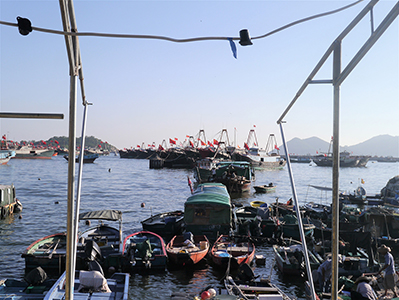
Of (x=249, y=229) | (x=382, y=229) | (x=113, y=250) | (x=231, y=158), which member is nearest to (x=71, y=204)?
(x=113, y=250)

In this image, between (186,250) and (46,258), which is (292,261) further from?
(46,258)

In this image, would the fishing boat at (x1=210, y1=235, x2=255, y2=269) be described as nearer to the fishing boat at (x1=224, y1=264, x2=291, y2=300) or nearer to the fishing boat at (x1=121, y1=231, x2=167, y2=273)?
the fishing boat at (x1=224, y1=264, x2=291, y2=300)

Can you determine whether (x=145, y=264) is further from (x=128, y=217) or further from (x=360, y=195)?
(x=360, y=195)

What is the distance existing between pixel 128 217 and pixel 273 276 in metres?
19.6

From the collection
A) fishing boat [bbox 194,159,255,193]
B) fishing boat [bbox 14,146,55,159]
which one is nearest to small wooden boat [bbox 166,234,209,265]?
fishing boat [bbox 194,159,255,193]

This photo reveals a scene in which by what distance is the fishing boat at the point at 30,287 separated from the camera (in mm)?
11203

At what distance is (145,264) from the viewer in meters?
16.3

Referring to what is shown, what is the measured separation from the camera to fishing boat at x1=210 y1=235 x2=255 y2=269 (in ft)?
54.1

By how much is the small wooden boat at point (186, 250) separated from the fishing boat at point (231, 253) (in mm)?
589

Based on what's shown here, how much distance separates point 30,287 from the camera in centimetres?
1171

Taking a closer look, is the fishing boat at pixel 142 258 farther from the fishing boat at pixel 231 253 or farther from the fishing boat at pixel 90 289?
the fishing boat at pixel 90 289

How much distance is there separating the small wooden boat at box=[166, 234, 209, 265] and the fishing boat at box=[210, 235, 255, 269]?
59 centimetres

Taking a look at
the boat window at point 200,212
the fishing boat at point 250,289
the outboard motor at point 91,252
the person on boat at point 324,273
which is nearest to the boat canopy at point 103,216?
the outboard motor at point 91,252

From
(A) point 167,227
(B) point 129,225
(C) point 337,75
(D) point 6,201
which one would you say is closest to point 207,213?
(A) point 167,227
